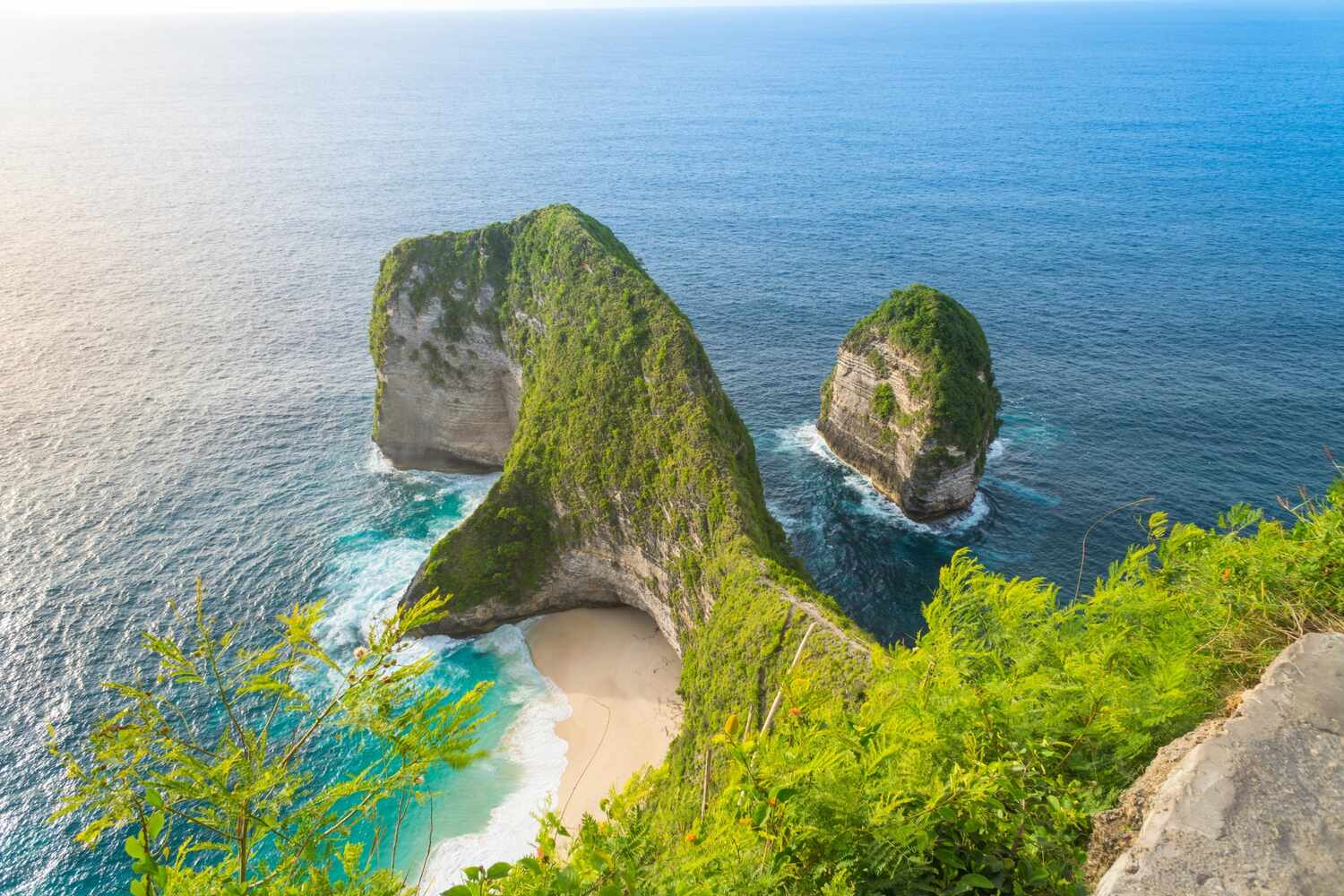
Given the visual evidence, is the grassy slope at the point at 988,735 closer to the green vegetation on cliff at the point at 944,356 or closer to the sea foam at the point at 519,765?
the sea foam at the point at 519,765

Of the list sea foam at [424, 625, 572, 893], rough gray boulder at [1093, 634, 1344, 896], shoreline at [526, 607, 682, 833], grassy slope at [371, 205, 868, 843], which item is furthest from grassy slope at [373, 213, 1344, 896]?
shoreline at [526, 607, 682, 833]

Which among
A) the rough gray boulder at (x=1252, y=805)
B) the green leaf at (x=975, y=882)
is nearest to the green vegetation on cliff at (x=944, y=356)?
the rough gray boulder at (x=1252, y=805)

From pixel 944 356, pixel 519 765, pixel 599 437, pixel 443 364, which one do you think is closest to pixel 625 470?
pixel 599 437

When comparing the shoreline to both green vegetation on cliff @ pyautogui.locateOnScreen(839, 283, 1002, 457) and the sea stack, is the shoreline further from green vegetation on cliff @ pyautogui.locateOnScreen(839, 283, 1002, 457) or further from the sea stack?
green vegetation on cliff @ pyautogui.locateOnScreen(839, 283, 1002, 457)

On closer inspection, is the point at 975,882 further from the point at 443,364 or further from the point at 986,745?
the point at 443,364

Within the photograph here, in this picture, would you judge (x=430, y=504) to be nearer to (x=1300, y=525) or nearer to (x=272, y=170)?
(x=1300, y=525)

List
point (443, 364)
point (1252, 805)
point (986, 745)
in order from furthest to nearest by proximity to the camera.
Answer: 1. point (443, 364)
2. point (986, 745)
3. point (1252, 805)

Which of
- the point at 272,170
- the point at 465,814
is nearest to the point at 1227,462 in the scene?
the point at 465,814
